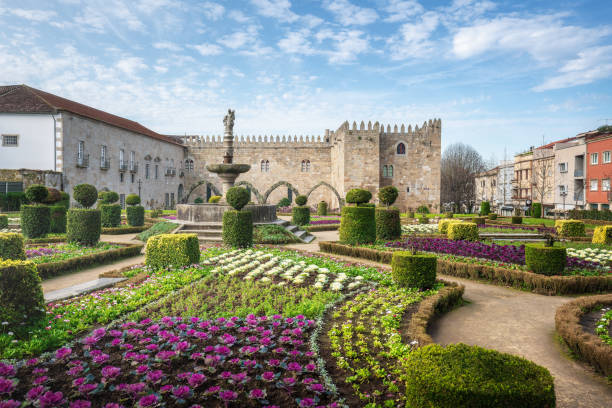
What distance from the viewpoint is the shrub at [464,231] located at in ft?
41.7

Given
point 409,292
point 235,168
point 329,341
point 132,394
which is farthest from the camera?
point 235,168

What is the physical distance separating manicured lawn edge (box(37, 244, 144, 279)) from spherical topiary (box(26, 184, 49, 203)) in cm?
359

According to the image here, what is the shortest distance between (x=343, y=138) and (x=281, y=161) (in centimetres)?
794

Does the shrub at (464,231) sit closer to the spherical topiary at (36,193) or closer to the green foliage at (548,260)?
the green foliage at (548,260)

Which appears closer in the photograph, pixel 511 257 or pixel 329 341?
pixel 329 341

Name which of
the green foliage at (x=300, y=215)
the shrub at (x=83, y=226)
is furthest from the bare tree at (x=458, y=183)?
the shrub at (x=83, y=226)

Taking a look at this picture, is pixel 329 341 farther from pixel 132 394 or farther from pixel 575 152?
pixel 575 152

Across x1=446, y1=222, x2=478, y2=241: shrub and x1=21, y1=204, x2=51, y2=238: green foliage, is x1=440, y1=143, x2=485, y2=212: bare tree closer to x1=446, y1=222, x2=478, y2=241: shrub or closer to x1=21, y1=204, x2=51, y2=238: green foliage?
x1=446, y1=222, x2=478, y2=241: shrub

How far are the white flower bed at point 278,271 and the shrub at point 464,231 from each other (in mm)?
6287

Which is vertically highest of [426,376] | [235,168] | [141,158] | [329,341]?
[141,158]

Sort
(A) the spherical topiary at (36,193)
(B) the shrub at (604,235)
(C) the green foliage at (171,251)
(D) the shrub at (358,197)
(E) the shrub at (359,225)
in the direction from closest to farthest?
1. (C) the green foliage at (171,251)
2. (E) the shrub at (359,225)
3. (A) the spherical topiary at (36,193)
4. (B) the shrub at (604,235)
5. (D) the shrub at (358,197)

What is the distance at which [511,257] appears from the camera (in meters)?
9.55

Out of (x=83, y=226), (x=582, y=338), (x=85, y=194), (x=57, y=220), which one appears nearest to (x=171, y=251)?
(x=83, y=226)

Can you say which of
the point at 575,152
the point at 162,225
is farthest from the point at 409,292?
the point at 575,152
